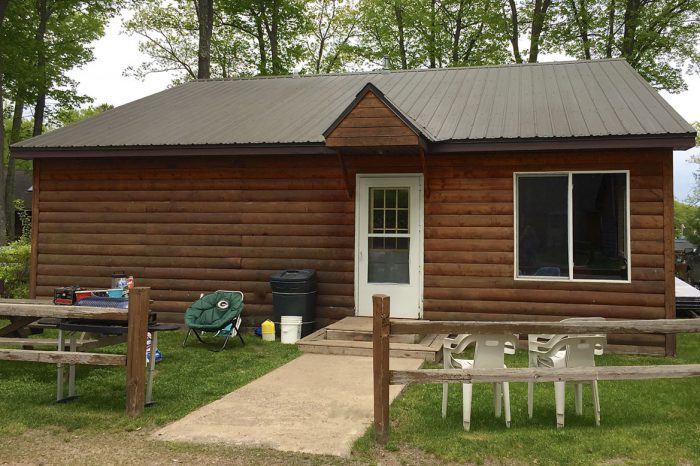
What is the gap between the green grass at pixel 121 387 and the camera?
15.6 ft

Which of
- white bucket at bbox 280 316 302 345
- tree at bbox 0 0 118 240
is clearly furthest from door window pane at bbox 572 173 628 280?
tree at bbox 0 0 118 240

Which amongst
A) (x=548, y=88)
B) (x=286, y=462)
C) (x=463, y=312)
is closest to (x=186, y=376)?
(x=286, y=462)

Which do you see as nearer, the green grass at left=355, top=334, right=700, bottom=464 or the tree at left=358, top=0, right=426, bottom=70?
the green grass at left=355, top=334, right=700, bottom=464

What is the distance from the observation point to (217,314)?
26.6 ft

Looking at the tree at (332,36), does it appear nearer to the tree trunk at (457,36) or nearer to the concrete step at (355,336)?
the tree trunk at (457,36)

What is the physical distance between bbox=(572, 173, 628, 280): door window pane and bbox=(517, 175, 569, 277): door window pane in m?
0.16

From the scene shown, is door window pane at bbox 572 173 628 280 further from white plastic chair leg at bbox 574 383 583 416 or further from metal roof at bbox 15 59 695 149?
white plastic chair leg at bbox 574 383 583 416

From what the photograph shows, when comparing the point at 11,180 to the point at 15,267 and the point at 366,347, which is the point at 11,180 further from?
the point at 366,347

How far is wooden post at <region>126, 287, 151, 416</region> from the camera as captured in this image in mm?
4840

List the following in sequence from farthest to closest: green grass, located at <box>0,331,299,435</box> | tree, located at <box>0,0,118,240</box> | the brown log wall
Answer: tree, located at <box>0,0,118,240</box> → the brown log wall → green grass, located at <box>0,331,299,435</box>

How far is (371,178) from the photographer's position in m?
8.98

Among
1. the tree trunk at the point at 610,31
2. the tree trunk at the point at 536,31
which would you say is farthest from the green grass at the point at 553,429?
the tree trunk at the point at 610,31

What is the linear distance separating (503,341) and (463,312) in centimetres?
389

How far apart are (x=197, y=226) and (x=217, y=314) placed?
206 centimetres
